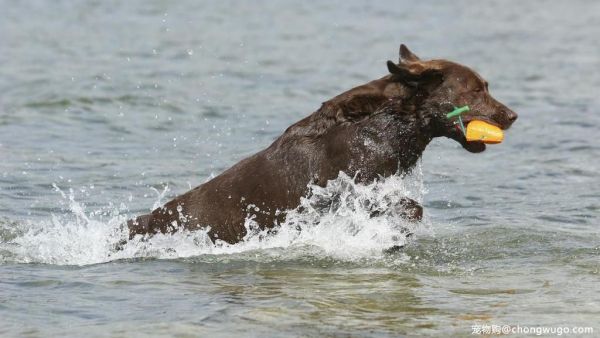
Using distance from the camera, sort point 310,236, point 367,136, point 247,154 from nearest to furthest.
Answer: point 367,136
point 310,236
point 247,154

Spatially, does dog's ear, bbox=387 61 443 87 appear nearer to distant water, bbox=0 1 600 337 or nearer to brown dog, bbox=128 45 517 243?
brown dog, bbox=128 45 517 243

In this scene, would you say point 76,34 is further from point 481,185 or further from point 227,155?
point 481,185

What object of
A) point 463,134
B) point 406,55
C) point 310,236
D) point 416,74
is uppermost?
point 406,55

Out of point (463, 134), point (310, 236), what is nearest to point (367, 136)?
point (463, 134)

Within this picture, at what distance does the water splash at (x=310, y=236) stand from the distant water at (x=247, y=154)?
14 millimetres

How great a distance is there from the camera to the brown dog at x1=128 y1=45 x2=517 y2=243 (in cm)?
773

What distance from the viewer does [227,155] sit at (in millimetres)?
12461

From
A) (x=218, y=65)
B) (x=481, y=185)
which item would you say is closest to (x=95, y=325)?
(x=481, y=185)

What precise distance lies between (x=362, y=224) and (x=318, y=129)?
2.45ft

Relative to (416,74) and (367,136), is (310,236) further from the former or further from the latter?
(416,74)

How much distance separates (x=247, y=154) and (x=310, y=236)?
456 cm

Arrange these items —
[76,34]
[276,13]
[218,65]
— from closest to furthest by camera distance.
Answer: [218,65]
[76,34]
[276,13]

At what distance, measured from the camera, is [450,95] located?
7770 mm

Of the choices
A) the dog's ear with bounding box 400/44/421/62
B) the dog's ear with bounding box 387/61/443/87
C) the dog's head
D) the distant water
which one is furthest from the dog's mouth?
the dog's ear with bounding box 400/44/421/62
